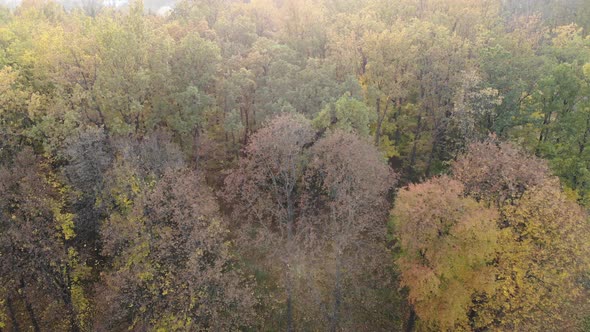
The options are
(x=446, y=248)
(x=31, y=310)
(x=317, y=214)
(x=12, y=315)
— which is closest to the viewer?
(x=446, y=248)

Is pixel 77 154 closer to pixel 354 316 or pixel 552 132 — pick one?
pixel 354 316

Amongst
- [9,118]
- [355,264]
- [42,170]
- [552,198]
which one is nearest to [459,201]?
[552,198]

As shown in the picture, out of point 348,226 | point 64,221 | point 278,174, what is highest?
point 64,221

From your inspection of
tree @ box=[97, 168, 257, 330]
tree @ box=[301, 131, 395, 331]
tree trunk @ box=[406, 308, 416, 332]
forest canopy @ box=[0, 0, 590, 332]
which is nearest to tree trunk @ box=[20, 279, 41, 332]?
forest canopy @ box=[0, 0, 590, 332]

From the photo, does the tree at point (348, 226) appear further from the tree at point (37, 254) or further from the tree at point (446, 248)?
the tree at point (37, 254)

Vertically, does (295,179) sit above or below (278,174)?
above

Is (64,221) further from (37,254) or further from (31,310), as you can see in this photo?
(31,310)

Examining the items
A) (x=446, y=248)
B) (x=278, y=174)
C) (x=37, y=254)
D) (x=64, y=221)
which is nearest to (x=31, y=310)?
(x=37, y=254)

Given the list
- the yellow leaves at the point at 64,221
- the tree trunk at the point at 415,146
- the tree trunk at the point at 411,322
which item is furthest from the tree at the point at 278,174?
the tree trunk at the point at 415,146
